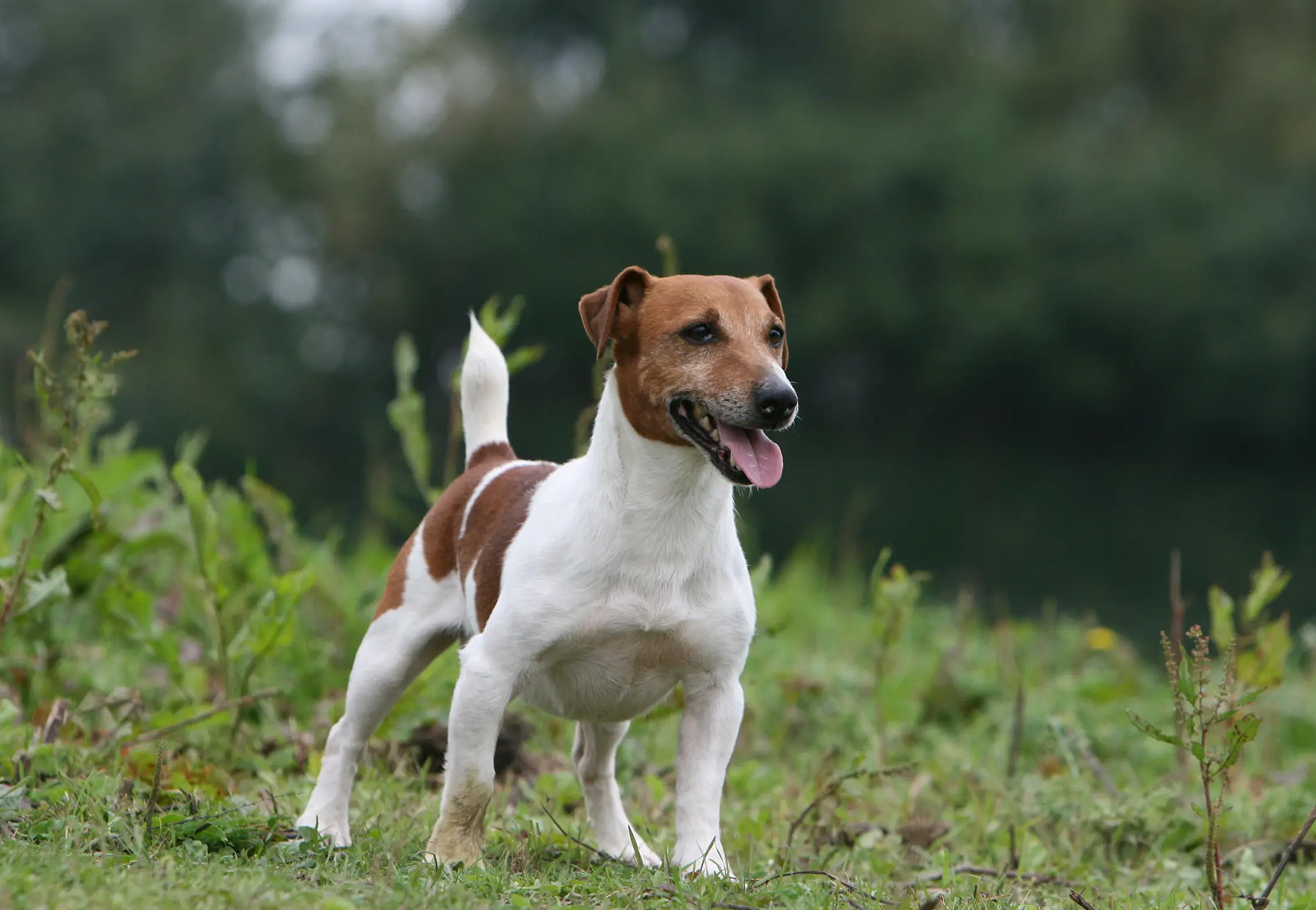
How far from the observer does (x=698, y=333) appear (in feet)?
12.2

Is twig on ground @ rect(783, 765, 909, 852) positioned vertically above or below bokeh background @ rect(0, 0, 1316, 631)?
below

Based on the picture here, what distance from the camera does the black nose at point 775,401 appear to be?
11.5ft

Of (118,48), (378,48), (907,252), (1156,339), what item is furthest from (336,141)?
(1156,339)

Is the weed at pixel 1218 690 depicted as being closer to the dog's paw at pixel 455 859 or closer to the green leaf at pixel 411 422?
the dog's paw at pixel 455 859

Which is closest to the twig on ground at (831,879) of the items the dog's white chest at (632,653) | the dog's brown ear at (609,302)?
the dog's white chest at (632,653)

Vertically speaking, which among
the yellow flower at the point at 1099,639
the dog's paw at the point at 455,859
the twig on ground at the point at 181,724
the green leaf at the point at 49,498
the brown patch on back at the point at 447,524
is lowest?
the dog's paw at the point at 455,859

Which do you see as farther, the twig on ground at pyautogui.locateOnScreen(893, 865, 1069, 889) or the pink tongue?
the twig on ground at pyautogui.locateOnScreen(893, 865, 1069, 889)

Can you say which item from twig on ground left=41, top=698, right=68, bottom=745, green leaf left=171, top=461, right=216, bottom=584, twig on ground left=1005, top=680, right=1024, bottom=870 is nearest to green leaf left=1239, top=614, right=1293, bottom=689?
twig on ground left=1005, top=680, right=1024, bottom=870

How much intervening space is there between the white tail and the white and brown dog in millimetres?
646

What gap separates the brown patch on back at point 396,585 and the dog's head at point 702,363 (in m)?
0.89

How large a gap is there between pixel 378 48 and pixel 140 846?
4125 centimetres

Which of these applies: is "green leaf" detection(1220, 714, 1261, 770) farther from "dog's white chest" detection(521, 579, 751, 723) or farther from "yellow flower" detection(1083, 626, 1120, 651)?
"yellow flower" detection(1083, 626, 1120, 651)

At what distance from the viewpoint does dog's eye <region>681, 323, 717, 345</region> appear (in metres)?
3.71

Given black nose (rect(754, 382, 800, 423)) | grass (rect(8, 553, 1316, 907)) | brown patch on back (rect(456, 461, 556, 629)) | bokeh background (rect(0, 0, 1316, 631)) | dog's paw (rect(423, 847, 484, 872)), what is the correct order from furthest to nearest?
bokeh background (rect(0, 0, 1316, 631))
brown patch on back (rect(456, 461, 556, 629))
dog's paw (rect(423, 847, 484, 872))
black nose (rect(754, 382, 800, 423))
grass (rect(8, 553, 1316, 907))
